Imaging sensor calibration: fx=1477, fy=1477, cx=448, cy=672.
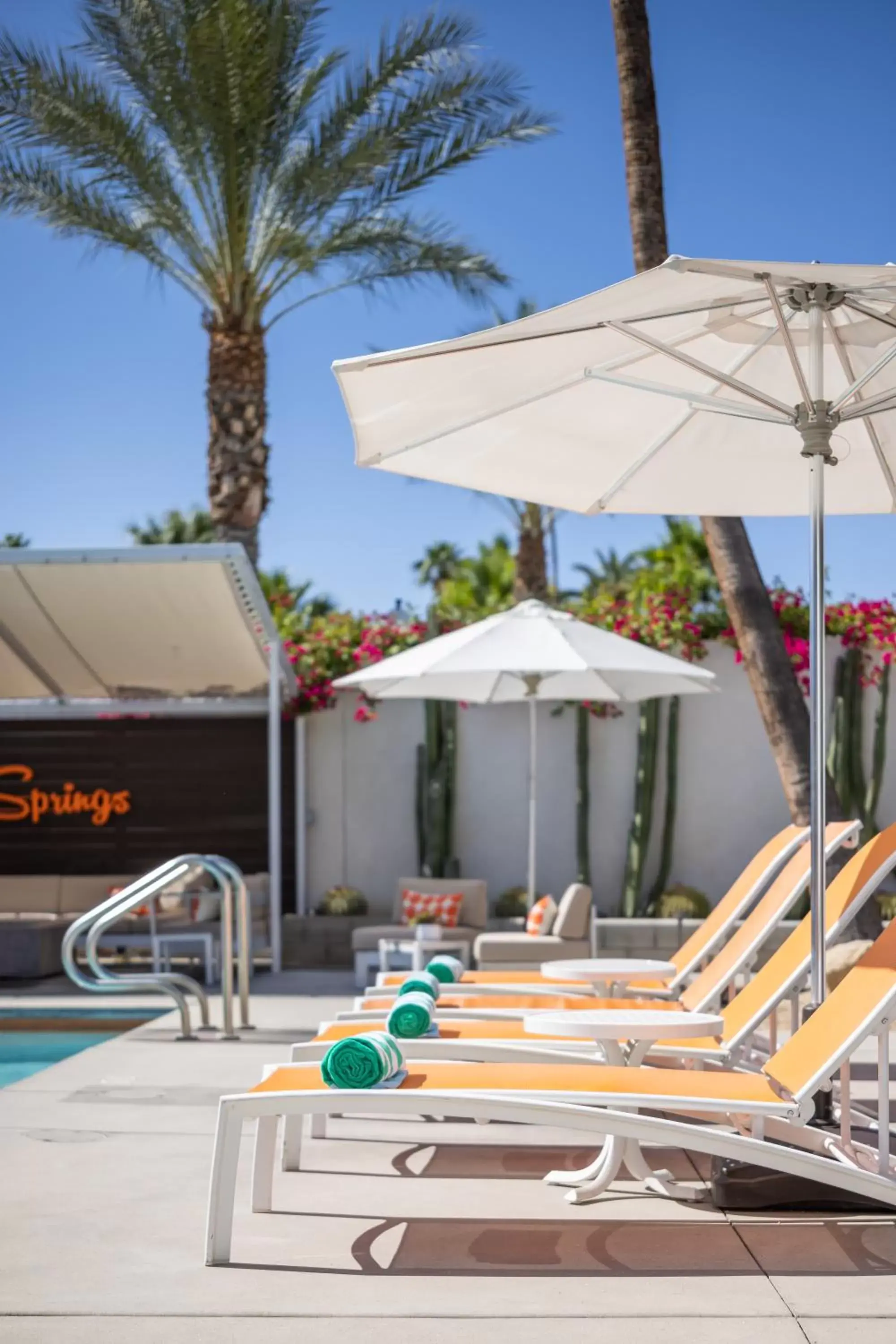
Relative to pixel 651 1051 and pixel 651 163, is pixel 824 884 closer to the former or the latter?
pixel 651 1051

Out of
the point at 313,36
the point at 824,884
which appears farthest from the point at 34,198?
the point at 824,884

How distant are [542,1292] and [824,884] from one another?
1875 millimetres

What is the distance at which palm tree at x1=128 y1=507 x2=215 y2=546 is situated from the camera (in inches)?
1356

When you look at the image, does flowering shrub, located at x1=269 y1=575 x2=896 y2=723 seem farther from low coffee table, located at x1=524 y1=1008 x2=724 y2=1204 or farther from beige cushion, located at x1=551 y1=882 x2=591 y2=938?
low coffee table, located at x1=524 y1=1008 x2=724 y2=1204

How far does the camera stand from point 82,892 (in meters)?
14.7

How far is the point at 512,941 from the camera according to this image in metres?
11.1

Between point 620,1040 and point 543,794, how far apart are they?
9600mm

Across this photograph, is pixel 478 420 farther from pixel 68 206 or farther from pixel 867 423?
pixel 68 206

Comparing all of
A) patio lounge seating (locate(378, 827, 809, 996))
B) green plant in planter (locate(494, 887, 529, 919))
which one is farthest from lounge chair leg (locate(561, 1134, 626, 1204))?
green plant in planter (locate(494, 887, 529, 919))

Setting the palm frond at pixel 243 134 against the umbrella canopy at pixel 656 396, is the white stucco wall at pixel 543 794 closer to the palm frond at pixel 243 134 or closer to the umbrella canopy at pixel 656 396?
the palm frond at pixel 243 134

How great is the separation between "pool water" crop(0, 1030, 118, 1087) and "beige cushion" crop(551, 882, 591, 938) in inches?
132

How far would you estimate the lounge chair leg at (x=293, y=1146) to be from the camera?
5418 mm

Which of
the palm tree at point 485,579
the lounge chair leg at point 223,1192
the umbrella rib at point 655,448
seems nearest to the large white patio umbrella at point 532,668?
the umbrella rib at point 655,448

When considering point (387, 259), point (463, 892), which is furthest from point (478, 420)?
point (387, 259)
